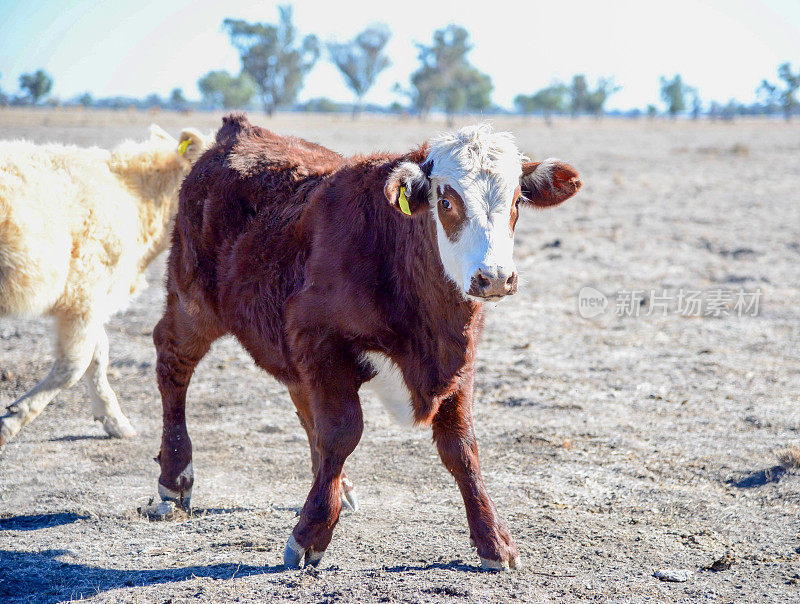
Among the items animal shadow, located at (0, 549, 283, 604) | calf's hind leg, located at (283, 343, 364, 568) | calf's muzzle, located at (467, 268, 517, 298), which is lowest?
animal shadow, located at (0, 549, 283, 604)

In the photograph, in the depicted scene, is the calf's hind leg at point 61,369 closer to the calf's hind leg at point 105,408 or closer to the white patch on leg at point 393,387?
the calf's hind leg at point 105,408

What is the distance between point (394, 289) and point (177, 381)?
1.94m

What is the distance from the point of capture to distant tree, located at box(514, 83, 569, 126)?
303 ft

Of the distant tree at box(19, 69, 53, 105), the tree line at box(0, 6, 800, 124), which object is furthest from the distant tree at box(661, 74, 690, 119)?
the distant tree at box(19, 69, 53, 105)

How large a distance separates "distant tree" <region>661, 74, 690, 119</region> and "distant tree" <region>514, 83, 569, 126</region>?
12.4 meters

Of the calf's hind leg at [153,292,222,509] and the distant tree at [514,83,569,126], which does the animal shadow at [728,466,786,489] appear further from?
the distant tree at [514,83,569,126]

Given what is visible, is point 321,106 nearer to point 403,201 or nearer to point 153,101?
point 153,101

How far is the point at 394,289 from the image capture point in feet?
12.1

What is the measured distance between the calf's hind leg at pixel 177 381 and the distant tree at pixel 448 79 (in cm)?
8155

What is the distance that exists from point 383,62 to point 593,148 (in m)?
61.1

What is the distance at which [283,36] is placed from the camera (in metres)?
75.2

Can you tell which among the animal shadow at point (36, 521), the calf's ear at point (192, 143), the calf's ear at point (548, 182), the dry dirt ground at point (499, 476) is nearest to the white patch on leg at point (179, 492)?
the dry dirt ground at point (499, 476)

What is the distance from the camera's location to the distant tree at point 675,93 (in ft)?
269

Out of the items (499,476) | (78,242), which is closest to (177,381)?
(78,242)
